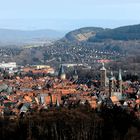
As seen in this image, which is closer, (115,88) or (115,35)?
(115,88)

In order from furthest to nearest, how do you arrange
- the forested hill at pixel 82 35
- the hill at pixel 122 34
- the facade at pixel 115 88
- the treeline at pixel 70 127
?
the forested hill at pixel 82 35, the hill at pixel 122 34, the facade at pixel 115 88, the treeline at pixel 70 127

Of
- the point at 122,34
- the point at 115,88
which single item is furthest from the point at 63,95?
the point at 122,34

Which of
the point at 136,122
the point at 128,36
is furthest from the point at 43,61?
the point at 136,122

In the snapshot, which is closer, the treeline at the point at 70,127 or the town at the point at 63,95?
the treeline at the point at 70,127

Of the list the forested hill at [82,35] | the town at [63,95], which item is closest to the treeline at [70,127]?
the town at [63,95]

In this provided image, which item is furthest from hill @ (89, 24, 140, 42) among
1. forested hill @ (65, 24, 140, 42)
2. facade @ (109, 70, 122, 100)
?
facade @ (109, 70, 122, 100)

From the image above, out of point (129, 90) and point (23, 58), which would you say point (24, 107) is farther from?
point (23, 58)

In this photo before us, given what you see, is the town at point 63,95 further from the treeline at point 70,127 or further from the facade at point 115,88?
the treeline at point 70,127

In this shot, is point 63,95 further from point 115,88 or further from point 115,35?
point 115,35
